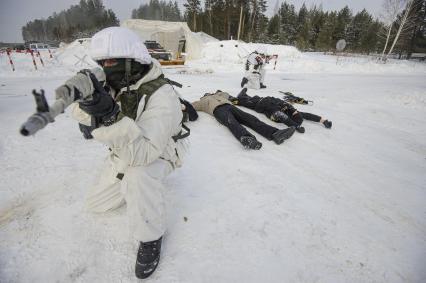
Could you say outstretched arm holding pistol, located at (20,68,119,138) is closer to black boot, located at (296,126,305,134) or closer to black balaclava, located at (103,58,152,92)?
black balaclava, located at (103,58,152,92)

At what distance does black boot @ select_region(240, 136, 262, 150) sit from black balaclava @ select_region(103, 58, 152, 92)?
6.85 ft

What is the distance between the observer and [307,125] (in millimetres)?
5074

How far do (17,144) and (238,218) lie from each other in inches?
128

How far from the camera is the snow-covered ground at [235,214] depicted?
1.87 m

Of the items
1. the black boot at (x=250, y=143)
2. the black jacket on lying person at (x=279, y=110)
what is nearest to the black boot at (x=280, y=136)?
the black boot at (x=250, y=143)

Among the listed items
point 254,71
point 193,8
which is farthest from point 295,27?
point 254,71

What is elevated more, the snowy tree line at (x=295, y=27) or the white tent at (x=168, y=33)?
the snowy tree line at (x=295, y=27)

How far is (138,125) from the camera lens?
1.71m

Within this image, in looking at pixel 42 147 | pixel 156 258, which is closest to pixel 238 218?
pixel 156 258

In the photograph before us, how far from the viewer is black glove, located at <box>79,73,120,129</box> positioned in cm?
149

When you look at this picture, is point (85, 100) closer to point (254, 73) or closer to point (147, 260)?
point (147, 260)

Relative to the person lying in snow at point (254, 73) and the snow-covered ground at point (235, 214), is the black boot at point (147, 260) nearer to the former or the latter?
the snow-covered ground at point (235, 214)

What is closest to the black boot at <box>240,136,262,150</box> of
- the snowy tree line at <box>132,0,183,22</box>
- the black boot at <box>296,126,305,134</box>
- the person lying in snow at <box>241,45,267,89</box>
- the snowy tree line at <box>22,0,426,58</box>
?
the black boot at <box>296,126,305,134</box>

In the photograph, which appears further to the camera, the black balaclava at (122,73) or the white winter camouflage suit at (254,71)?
the white winter camouflage suit at (254,71)
